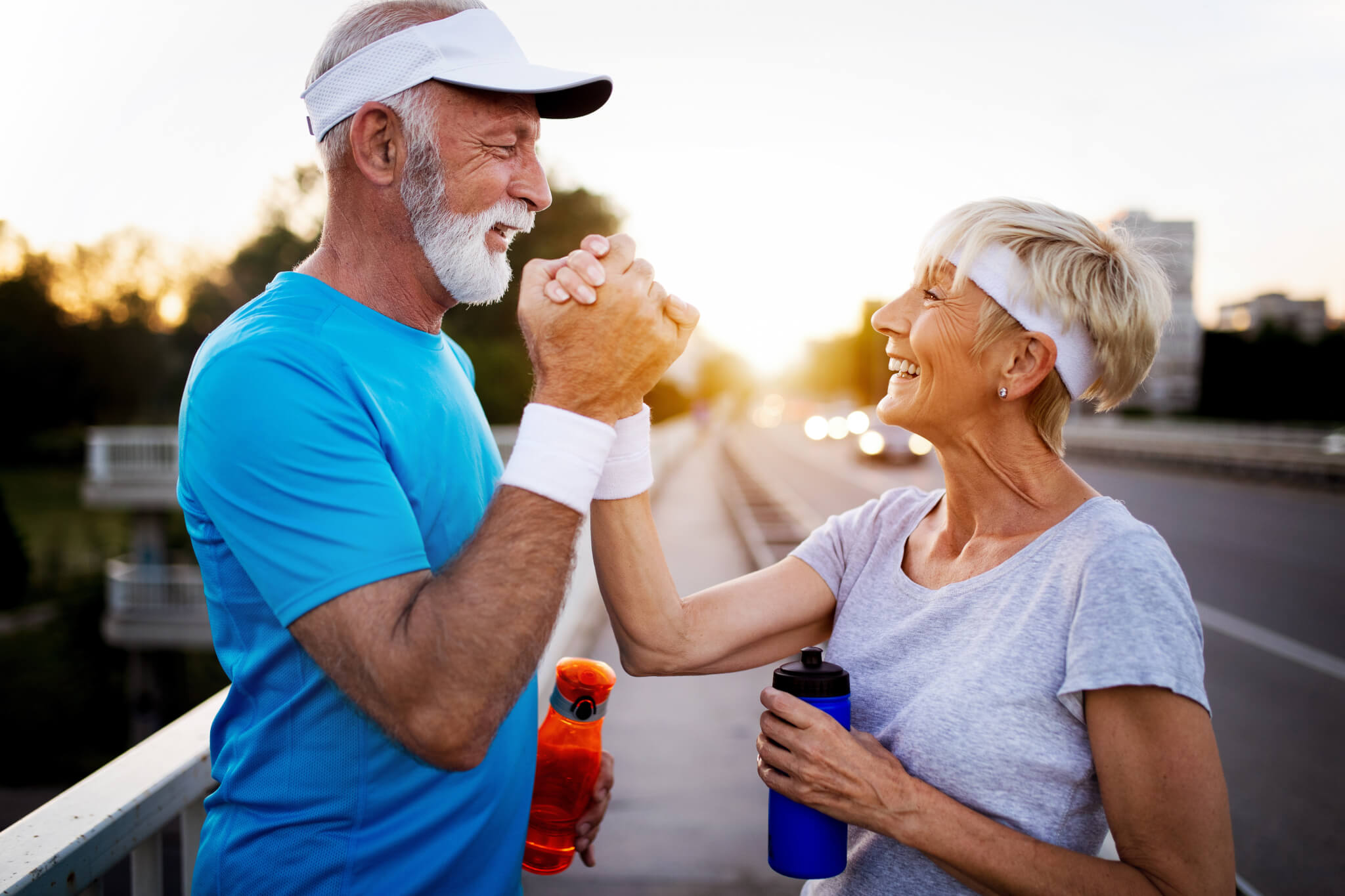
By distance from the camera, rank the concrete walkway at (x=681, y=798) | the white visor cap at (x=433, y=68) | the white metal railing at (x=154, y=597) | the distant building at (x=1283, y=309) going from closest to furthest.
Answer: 1. the white visor cap at (x=433, y=68)
2. the concrete walkway at (x=681, y=798)
3. the white metal railing at (x=154, y=597)
4. the distant building at (x=1283, y=309)

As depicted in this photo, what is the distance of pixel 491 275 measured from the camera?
1965mm

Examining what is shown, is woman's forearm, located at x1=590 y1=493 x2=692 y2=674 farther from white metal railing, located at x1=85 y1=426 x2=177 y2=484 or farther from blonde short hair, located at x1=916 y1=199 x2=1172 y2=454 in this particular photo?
white metal railing, located at x1=85 y1=426 x2=177 y2=484

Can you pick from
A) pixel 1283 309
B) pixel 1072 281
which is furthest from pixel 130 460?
pixel 1283 309

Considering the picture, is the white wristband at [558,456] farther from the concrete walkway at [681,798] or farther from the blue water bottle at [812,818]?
the concrete walkway at [681,798]

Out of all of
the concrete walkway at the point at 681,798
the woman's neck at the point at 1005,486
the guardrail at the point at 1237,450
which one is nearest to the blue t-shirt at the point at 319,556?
the woman's neck at the point at 1005,486

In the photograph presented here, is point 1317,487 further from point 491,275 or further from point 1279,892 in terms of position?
point 491,275

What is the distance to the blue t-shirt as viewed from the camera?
136 cm

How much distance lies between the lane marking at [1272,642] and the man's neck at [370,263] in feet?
25.9

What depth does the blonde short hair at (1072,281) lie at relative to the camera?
2002 millimetres

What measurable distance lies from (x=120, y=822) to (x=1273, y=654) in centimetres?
956

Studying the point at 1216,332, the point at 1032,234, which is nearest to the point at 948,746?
the point at 1032,234

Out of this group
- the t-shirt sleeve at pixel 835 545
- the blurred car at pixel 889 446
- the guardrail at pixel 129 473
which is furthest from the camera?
the blurred car at pixel 889 446

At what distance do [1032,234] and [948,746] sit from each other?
3.93 feet

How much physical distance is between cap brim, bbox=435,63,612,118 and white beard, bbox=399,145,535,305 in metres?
0.17
